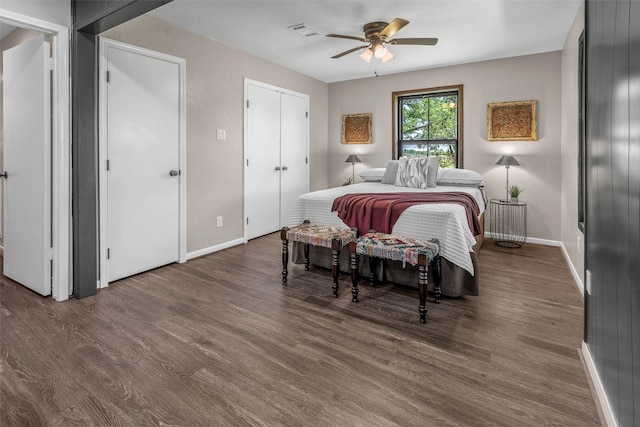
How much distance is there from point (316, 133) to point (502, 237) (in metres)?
3.23

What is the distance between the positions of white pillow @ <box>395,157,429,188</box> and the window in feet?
3.61

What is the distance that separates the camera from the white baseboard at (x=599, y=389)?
1399 millimetres

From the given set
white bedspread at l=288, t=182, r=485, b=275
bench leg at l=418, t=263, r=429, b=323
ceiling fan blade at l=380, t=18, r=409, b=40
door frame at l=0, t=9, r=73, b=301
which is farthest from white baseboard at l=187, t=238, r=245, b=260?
ceiling fan blade at l=380, t=18, r=409, b=40

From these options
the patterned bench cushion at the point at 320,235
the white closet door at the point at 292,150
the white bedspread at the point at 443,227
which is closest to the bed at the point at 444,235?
the white bedspread at the point at 443,227

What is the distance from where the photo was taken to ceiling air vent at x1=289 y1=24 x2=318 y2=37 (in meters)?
3.60

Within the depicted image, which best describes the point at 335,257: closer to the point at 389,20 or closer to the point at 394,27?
the point at 394,27

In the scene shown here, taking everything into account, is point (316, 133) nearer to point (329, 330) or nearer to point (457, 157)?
point (457, 157)

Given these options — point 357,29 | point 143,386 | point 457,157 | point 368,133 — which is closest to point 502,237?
point 457,157

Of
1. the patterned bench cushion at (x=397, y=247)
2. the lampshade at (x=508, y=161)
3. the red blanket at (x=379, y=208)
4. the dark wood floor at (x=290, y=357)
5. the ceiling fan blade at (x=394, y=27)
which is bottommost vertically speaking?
the dark wood floor at (x=290, y=357)

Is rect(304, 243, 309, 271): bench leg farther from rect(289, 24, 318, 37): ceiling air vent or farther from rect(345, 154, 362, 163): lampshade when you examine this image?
rect(345, 154, 362, 163): lampshade

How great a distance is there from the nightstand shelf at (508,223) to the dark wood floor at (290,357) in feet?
5.55

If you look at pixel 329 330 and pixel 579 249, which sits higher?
pixel 579 249

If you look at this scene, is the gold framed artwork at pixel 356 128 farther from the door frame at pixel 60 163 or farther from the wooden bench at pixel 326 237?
the door frame at pixel 60 163

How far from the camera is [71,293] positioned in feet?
9.04
